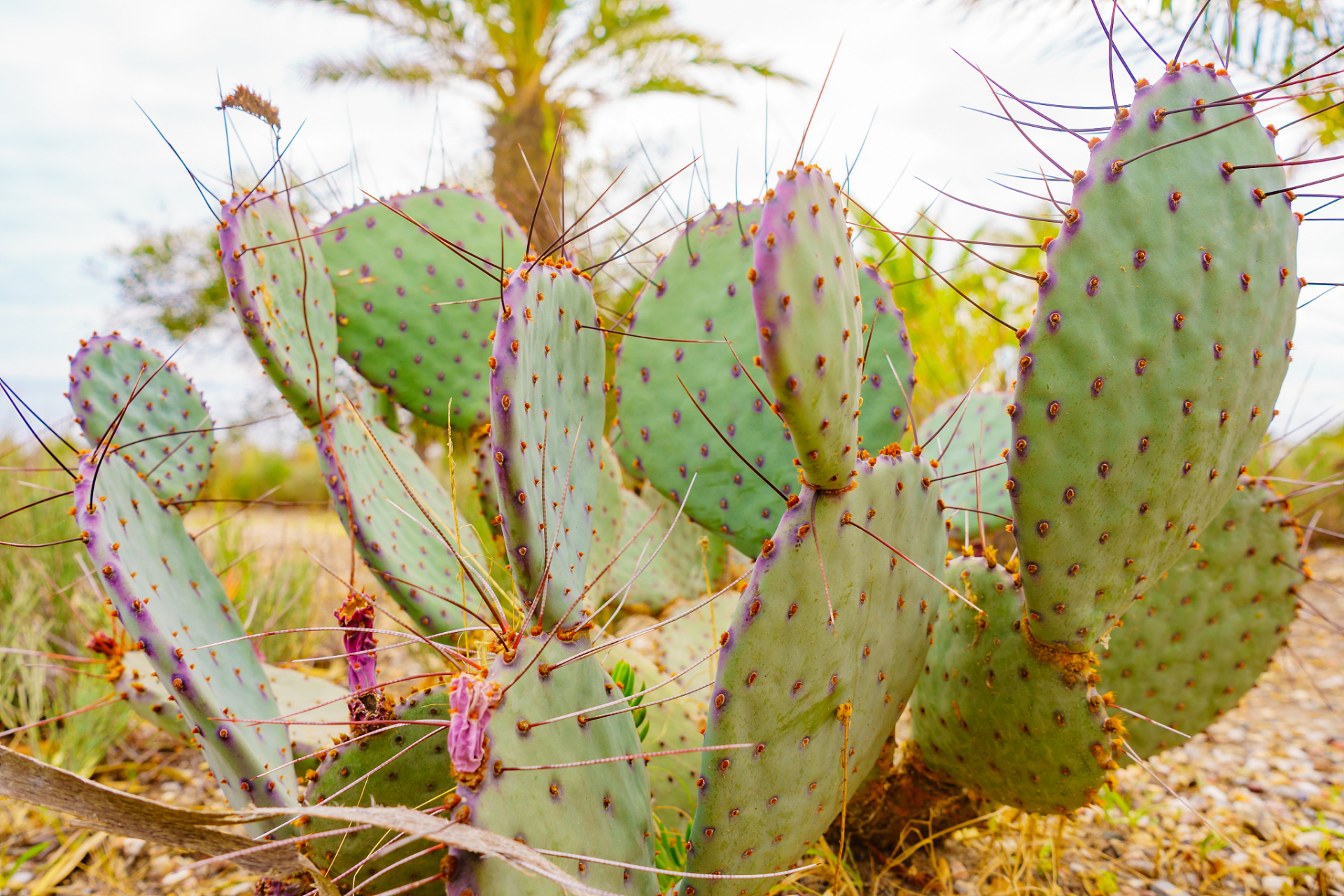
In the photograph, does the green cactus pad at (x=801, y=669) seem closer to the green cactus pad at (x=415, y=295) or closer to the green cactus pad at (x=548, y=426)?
the green cactus pad at (x=548, y=426)

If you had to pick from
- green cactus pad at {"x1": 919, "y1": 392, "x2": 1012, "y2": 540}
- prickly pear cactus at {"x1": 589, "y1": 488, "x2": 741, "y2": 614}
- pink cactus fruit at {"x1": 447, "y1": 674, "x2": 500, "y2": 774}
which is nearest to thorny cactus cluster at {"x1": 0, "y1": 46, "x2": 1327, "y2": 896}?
pink cactus fruit at {"x1": 447, "y1": 674, "x2": 500, "y2": 774}

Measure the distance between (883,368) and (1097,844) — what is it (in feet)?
3.50

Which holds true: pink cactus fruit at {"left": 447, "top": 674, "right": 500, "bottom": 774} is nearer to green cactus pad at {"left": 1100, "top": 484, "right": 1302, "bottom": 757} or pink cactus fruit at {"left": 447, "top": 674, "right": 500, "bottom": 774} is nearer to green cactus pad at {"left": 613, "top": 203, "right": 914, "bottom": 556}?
Answer: green cactus pad at {"left": 613, "top": 203, "right": 914, "bottom": 556}

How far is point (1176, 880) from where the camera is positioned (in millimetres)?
1451

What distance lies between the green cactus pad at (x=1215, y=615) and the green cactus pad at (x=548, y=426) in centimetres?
102

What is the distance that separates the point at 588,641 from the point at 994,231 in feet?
19.1

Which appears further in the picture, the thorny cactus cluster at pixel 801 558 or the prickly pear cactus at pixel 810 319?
the thorny cactus cluster at pixel 801 558

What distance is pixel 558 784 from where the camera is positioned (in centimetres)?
76

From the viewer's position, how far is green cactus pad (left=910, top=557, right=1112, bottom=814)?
1.01 meters

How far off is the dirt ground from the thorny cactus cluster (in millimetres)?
196

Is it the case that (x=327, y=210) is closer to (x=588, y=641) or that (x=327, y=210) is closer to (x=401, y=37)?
(x=588, y=641)

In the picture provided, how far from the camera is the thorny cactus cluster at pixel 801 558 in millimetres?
791

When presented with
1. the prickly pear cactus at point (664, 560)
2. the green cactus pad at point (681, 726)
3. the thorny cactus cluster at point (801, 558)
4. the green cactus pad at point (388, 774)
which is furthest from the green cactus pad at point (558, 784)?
the prickly pear cactus at point (664, 560)

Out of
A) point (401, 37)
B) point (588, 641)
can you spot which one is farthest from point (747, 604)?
point (401, 37)
